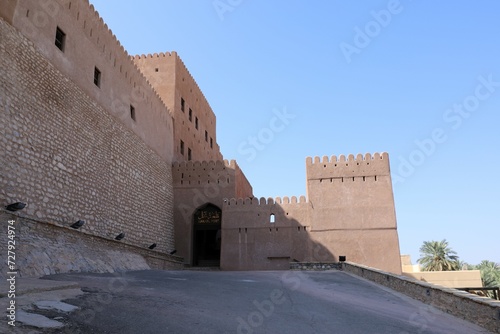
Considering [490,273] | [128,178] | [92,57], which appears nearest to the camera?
[92,57]

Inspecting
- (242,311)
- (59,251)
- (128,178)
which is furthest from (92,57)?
(242,311)

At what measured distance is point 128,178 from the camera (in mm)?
14633

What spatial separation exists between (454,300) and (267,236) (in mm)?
11086

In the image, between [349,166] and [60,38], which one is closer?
[60,38]

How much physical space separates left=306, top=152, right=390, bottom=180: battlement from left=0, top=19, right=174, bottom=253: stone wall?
7714 mm

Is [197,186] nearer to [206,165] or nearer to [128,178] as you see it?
[206,165]

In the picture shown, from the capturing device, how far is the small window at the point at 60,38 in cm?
1123

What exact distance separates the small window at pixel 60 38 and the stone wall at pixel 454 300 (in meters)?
10.8

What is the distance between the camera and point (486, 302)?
254 inches

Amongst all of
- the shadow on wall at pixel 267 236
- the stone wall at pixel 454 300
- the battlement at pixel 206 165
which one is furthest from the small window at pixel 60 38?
the stone wall at pixel 454 300

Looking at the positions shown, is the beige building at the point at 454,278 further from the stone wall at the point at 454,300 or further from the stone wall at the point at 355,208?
the stone wall at the point at 454,300

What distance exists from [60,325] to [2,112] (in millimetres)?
6052

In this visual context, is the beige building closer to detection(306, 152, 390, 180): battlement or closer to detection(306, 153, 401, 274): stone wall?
detection(306, 153, 401, 274): stone wall

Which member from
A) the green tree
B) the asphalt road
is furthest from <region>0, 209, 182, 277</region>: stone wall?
the green tree
